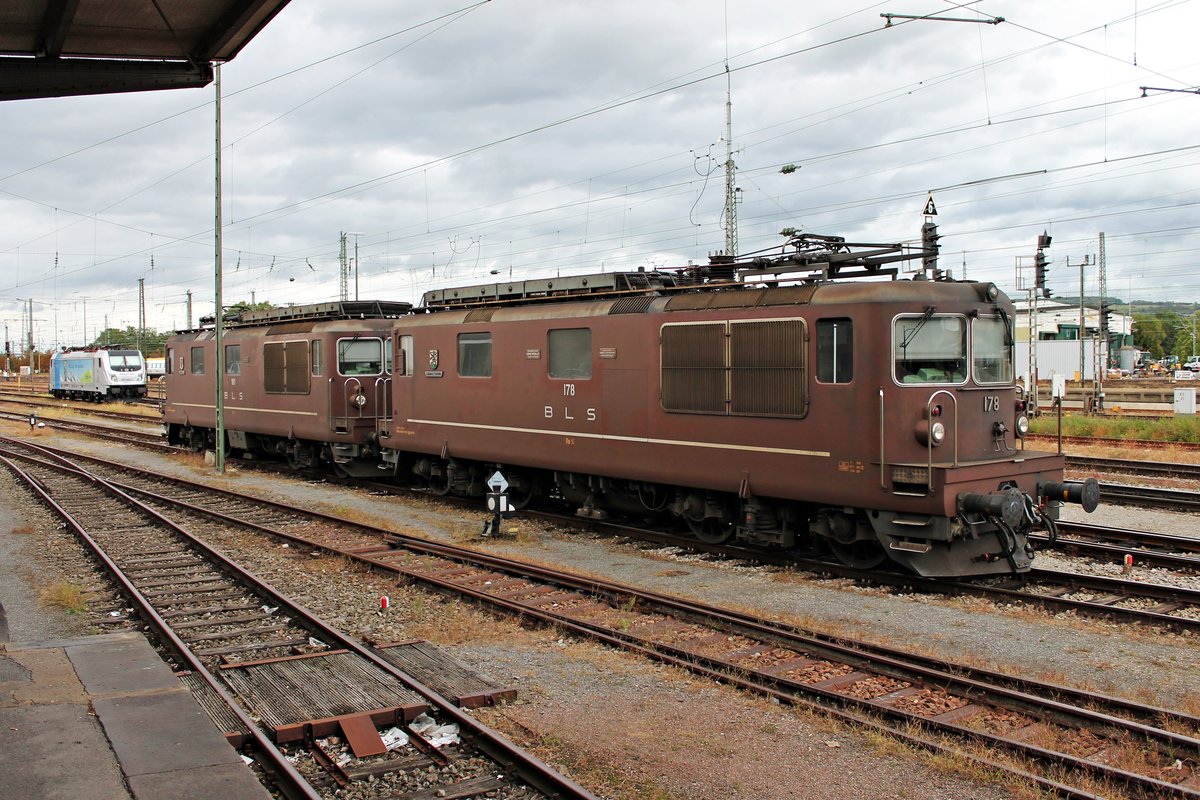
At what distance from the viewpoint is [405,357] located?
17734 millimetres

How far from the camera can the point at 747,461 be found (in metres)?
11.4

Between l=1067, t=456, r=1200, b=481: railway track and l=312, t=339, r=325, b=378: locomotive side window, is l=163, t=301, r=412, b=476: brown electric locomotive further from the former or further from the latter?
l=1067, t=456, r=1200, b=481: railway track

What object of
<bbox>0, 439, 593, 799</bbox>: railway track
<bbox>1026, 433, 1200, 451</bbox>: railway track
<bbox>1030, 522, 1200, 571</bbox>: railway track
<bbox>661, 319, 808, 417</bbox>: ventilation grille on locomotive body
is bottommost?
<bbox>0, 439, 593, 799</bbox>: railway track

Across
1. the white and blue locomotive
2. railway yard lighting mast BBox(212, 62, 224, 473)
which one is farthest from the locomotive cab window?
the white and blue locomotive

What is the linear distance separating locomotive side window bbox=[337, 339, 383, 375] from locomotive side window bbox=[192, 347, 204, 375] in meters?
7.57

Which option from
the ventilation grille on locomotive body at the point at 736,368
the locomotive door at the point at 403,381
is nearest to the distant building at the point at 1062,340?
the locomotive door at the point at 403,381

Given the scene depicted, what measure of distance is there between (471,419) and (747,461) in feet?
19.6

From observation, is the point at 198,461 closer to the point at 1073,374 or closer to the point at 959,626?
the point at 959,626

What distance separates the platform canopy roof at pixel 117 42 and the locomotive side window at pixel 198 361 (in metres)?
18.0

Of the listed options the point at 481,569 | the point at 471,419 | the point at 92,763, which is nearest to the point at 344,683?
the point at 92,763

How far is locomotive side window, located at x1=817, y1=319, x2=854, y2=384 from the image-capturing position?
1035 cm

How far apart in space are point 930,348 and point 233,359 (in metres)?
18.6

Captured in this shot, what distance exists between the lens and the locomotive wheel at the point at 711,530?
12.6 m

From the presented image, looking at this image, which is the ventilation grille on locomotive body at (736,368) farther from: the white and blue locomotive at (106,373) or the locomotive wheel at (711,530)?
the white and blue locomotive at (106,373)
